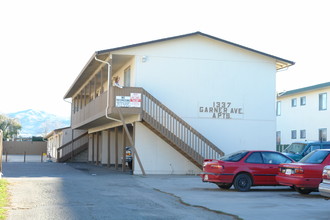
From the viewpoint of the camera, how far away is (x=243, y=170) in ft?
52.0

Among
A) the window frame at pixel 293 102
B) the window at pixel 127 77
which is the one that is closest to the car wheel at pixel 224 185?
the window at pixel 127 77

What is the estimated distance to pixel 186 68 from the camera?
25219 mm

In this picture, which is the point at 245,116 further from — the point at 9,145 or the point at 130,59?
the point at 9,145

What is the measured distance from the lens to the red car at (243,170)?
15664 millimetres

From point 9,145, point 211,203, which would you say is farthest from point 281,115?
point 9,145

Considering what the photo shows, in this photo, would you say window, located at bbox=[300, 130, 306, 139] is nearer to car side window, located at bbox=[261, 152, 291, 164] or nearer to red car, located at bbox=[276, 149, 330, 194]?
car side window, located at bbox=[261, 152, 291, 164]

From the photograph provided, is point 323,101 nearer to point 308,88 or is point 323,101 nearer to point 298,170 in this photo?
point 308,88

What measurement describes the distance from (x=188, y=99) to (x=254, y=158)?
9.36 m

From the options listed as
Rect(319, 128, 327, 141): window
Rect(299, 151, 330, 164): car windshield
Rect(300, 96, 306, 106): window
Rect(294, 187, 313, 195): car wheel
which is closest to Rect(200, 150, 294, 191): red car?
Rect(294, 187, 313, 195): car wheel

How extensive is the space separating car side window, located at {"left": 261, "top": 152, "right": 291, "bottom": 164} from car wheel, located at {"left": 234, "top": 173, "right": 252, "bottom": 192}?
0.93 m

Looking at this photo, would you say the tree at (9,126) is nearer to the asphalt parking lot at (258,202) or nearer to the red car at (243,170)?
the red car at (243,170)

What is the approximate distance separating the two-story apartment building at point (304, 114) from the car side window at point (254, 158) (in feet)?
68.6

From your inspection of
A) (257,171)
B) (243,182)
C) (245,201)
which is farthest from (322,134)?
(245,201)

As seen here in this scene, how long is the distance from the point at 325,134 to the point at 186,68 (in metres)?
18.3
